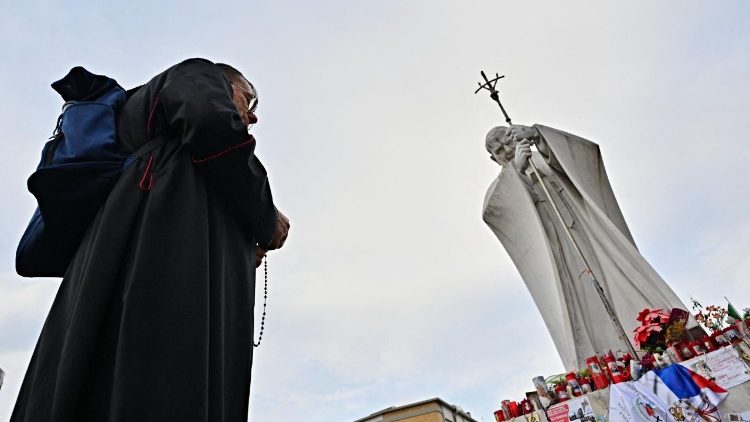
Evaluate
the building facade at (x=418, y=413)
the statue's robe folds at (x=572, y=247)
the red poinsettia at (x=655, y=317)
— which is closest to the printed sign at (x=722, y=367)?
the red poinsettia at (x=655, y=317)

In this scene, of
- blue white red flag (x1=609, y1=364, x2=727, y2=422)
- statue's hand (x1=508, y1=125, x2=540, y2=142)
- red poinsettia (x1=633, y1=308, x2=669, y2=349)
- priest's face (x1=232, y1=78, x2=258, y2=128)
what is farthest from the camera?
statue's hand (x1=508, y1=125, x2=540, y2=142)

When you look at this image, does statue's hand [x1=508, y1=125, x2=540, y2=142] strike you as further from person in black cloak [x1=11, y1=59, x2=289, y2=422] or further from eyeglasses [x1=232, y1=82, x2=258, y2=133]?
person in black cloak [x1=11, y1=59, x2=289, y2=422]

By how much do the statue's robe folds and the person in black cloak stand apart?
6.20 meters

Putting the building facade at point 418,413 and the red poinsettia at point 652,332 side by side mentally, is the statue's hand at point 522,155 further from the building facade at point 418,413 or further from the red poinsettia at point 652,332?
the building facade at point 418,413

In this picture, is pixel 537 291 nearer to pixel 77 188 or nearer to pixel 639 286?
pixel 639 286

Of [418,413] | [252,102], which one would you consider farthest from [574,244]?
[418,413]

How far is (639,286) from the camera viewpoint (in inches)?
251

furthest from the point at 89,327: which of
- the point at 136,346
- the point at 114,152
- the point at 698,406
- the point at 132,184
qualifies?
the point at 698,406

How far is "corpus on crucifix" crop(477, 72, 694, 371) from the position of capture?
647cm

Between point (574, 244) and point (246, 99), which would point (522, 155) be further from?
point (246, 99)

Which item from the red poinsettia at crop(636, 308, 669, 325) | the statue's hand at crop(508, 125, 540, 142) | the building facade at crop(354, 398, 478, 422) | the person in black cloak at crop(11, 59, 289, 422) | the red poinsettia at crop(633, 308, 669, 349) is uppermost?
the statue's hand at crop(508, 125, 540, 142)

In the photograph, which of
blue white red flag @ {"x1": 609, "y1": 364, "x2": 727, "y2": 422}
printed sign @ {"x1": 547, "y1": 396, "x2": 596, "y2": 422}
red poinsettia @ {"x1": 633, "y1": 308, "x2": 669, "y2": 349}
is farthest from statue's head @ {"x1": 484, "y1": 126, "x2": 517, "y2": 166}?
blue white red flag @ {"x1": 609, "y1": 364, "x2": 727, "y2": 422}

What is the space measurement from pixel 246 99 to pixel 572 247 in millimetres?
6982

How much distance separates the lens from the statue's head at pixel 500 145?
892cm
